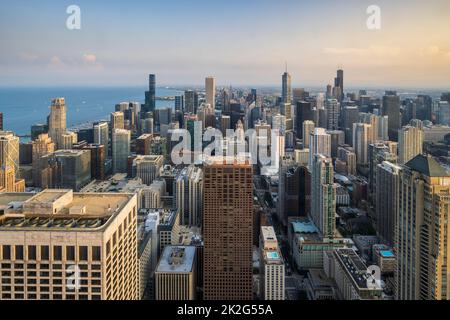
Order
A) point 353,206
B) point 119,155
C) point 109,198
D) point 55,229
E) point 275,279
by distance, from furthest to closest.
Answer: point 119,155
point 353,206
point 275,279
point 109,198
point 55,229

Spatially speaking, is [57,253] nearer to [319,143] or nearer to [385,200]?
[385,200]

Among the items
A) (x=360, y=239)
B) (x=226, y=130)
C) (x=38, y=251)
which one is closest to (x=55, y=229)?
(x=38, y=251)

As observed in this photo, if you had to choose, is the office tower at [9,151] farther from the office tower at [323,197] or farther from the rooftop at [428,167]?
the rooftop at [428,167]

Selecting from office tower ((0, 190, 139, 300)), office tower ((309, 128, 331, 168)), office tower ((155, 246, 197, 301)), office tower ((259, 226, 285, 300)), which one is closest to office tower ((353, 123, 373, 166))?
office tower ((309, 128, 331, 168))

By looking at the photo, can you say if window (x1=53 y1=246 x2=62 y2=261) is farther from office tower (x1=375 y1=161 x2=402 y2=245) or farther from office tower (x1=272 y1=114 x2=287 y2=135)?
office tower (x1=272 y1=114 x2=287 y2=135)

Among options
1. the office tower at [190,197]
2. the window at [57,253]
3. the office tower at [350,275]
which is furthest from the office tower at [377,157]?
the window at [57,253]
